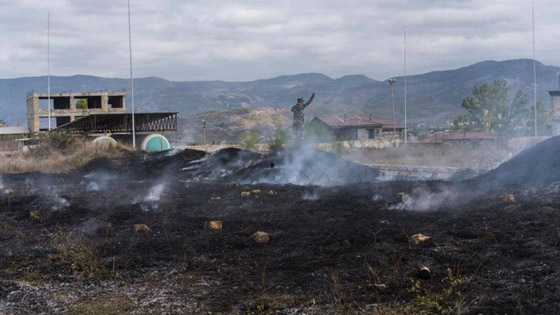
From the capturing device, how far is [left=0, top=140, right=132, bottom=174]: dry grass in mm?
26094

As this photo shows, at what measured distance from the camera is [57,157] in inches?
1100

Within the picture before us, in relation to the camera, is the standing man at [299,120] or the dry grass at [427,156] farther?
the dry grass at [427,156]

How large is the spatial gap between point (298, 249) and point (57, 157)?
2183 centimetres

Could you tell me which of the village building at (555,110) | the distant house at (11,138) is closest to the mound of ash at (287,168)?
the distant house at (11,138)

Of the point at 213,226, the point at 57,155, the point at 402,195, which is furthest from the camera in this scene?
the point at 57,155

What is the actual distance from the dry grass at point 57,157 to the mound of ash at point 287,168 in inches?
240

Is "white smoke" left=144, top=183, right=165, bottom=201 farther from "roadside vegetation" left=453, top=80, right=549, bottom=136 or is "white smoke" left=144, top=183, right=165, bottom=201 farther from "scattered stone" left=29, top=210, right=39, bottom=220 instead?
"roadside vegetation" left=453, top=80, right=549, bottom=136

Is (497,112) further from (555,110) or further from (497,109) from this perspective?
(555,110)

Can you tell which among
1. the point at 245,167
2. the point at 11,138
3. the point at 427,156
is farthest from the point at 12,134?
the point at 427,156

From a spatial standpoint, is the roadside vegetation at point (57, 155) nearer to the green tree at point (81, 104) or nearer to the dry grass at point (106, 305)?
the dry grass at point (106, 305)

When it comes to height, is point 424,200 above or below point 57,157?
below

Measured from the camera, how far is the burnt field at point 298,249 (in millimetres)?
6672

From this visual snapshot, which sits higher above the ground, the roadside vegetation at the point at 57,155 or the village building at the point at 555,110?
the village building at the point at 555,110

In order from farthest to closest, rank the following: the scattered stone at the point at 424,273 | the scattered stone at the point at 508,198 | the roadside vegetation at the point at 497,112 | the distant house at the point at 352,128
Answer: the distant house at the point at 352,128
the roadside vegetation at the point at 497,112
the scattered stone at the point at 508,198
the scattered stone at the point at 424,273
